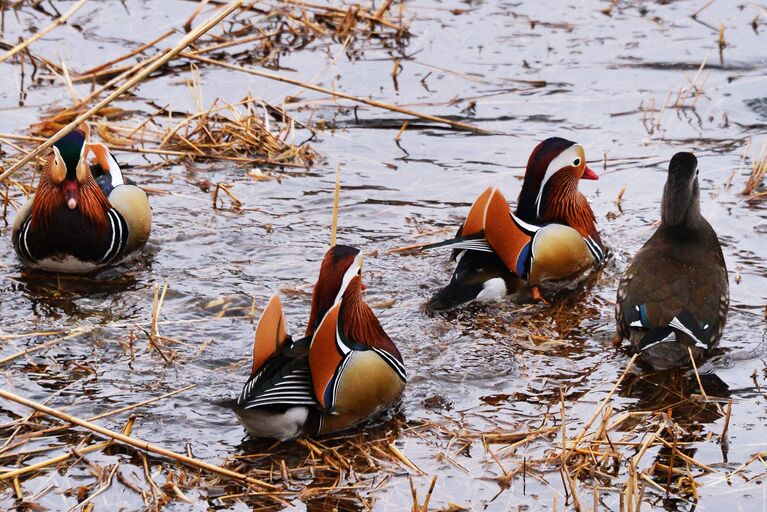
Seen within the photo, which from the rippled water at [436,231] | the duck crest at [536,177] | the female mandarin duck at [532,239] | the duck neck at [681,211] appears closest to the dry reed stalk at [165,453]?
the rippled water at [436,231]

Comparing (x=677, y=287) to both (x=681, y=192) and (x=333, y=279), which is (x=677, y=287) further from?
(x=333, y=279)

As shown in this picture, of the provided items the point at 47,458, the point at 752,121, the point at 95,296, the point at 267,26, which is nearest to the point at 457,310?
the point at 95,296

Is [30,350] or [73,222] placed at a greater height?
[73,222]

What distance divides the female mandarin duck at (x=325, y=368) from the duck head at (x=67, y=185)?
211cm

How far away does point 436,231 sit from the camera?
6848mm

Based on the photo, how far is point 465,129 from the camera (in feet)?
27.7

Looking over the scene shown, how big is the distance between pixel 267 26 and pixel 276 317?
238 inches

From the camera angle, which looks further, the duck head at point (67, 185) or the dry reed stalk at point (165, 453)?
→ the duck head at point (67, 185)

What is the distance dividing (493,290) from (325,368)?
1.72 metres

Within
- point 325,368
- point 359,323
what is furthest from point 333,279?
point 325,368

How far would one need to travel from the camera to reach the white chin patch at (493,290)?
5997 millimetres

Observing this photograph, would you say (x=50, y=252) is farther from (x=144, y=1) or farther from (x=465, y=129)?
(x=144, y=1)

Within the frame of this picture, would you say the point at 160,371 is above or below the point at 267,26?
below

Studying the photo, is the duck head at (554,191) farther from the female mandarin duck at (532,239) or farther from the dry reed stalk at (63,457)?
the dry reed stalk at (63,457)
